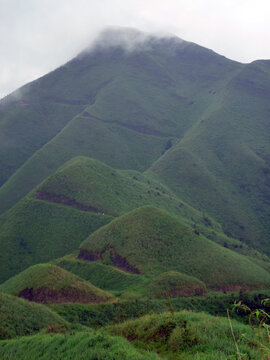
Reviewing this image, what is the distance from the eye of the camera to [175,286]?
5547 centimetres

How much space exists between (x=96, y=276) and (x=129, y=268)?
5697 millimetres

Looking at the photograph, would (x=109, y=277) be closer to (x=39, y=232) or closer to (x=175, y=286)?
(x=175, y=286)

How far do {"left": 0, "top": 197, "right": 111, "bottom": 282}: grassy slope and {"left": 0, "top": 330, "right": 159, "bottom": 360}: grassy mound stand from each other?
2512 inches

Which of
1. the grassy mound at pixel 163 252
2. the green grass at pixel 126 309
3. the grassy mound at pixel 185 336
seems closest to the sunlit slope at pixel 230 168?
the grassy mound at pixel 163 252

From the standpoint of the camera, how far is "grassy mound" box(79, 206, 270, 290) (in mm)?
65062

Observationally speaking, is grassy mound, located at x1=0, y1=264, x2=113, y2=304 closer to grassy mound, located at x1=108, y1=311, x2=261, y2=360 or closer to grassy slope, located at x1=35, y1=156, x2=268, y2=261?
grassy mound, located at x1=108, y1=311, x2=261, y2=360

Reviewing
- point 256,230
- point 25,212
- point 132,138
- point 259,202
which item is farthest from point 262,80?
point 25,212

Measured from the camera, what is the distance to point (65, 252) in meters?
86.8

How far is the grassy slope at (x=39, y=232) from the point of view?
87125 millimetres

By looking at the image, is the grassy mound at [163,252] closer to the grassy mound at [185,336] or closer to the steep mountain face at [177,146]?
the steep mountain face at [177,146]

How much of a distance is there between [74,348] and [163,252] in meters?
52.2

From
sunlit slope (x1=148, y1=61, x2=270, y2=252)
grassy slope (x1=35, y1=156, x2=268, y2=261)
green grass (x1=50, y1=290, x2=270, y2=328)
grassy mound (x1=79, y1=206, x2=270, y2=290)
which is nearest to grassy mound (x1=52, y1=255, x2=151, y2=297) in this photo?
grassy mound (x1=79, y1=206, x2=270, y2=290)

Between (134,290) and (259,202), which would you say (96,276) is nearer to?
(134,290)

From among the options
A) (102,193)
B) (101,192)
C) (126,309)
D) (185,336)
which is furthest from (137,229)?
(185,336)
